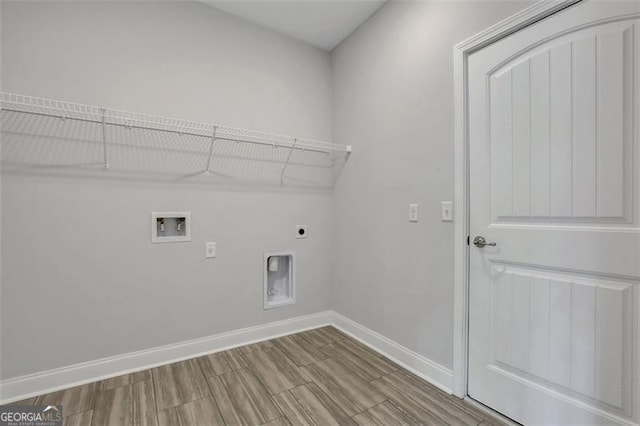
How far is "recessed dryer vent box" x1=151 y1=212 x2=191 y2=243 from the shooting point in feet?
6.70

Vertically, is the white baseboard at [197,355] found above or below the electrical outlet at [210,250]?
below

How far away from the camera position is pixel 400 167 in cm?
210

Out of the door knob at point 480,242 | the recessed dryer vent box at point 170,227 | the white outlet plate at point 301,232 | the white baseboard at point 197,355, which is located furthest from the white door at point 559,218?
the recessed dryer vent box at point 170,227

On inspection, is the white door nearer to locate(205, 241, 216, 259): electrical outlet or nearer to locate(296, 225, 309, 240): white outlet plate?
locate(296, 225, 309, 240): white outlet plate

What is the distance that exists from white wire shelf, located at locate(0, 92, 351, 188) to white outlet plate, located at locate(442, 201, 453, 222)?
1120 millimetres

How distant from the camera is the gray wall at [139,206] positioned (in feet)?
5.54

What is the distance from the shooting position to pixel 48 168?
5.71ft

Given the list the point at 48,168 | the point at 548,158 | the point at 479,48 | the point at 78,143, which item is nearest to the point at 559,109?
the point at 548,158
